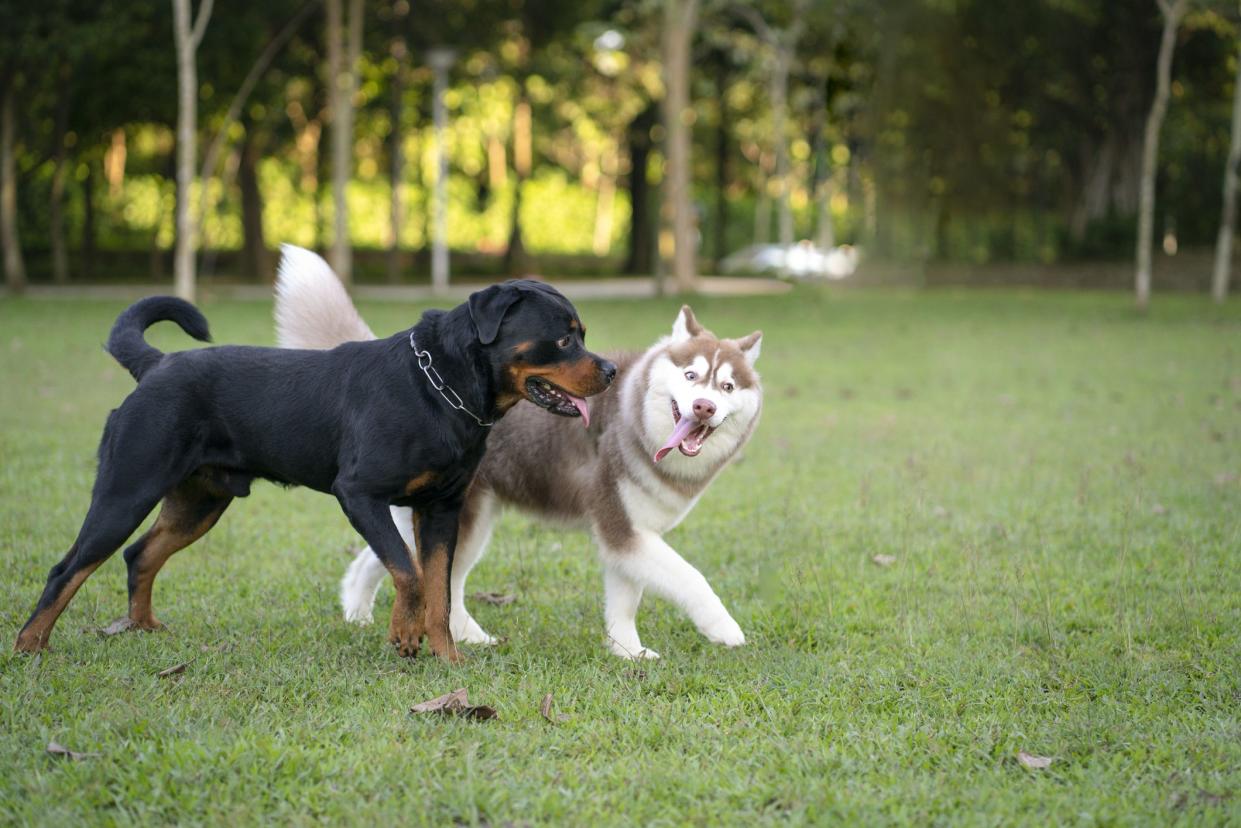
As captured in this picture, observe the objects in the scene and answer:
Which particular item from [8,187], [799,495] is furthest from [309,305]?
[8,187]

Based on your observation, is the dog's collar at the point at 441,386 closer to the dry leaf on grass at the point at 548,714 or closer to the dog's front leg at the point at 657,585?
the dog's front leg at the point at 657,585

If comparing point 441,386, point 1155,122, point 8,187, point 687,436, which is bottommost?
point 687,436

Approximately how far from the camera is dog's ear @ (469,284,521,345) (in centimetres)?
498

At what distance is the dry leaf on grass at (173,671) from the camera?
4.99m

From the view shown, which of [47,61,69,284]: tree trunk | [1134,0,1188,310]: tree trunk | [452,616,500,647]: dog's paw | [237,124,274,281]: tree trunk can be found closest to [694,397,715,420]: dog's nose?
[452,616,500,647]: dog's paw

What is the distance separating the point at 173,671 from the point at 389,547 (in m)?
1.00

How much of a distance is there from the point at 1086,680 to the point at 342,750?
117 inches

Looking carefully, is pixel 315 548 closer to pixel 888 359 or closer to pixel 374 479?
pixel 374 479

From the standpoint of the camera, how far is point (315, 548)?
7.67 m

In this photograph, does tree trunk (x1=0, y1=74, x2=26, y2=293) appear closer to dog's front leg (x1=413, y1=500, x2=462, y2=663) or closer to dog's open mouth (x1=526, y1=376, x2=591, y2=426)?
dog's front leg (x1=413, y1=500, x2=462, y2=663)

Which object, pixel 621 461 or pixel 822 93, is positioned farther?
pixel 822 93

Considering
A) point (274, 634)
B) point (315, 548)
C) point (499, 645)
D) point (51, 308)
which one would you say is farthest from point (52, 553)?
point (51, 308)

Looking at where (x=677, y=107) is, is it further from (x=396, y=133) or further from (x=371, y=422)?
(x=371, y=422)

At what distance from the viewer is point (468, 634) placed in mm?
5844
